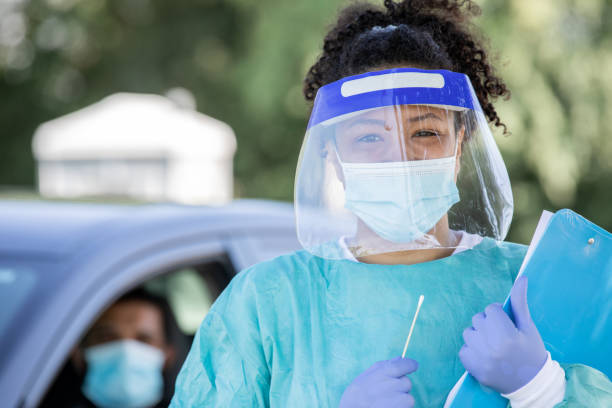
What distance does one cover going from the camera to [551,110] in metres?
8.97

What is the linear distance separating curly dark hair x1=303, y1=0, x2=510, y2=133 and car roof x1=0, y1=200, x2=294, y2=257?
814mm

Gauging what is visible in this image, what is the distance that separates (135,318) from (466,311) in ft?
4.83

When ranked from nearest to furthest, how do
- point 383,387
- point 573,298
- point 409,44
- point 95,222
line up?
1. point 383,387
2. point 573,298
3. point 409,44
4. point 95,222

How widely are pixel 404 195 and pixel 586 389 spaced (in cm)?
54

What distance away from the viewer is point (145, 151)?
1089 centimetres

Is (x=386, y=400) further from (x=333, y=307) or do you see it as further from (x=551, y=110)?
(x=551, y=110)

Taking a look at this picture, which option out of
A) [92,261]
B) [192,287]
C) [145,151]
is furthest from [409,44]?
[145,151]

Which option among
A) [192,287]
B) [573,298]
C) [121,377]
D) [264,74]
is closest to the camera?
[573,298]

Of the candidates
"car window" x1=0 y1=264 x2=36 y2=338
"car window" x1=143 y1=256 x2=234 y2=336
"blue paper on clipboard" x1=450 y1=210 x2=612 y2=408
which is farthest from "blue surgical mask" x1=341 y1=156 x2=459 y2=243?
"car window" x1=143 y1=256 x2=234 y2=336

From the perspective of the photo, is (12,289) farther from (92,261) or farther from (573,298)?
(573,298)

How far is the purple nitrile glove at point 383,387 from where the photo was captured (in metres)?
1.38

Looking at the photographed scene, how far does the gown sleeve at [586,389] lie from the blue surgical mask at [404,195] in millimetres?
433

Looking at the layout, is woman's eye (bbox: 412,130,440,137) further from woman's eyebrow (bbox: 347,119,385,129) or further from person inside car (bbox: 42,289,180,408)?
person inside car (bbox: 42,289,180,408)

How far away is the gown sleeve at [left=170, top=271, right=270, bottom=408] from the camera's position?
152 centimetres
